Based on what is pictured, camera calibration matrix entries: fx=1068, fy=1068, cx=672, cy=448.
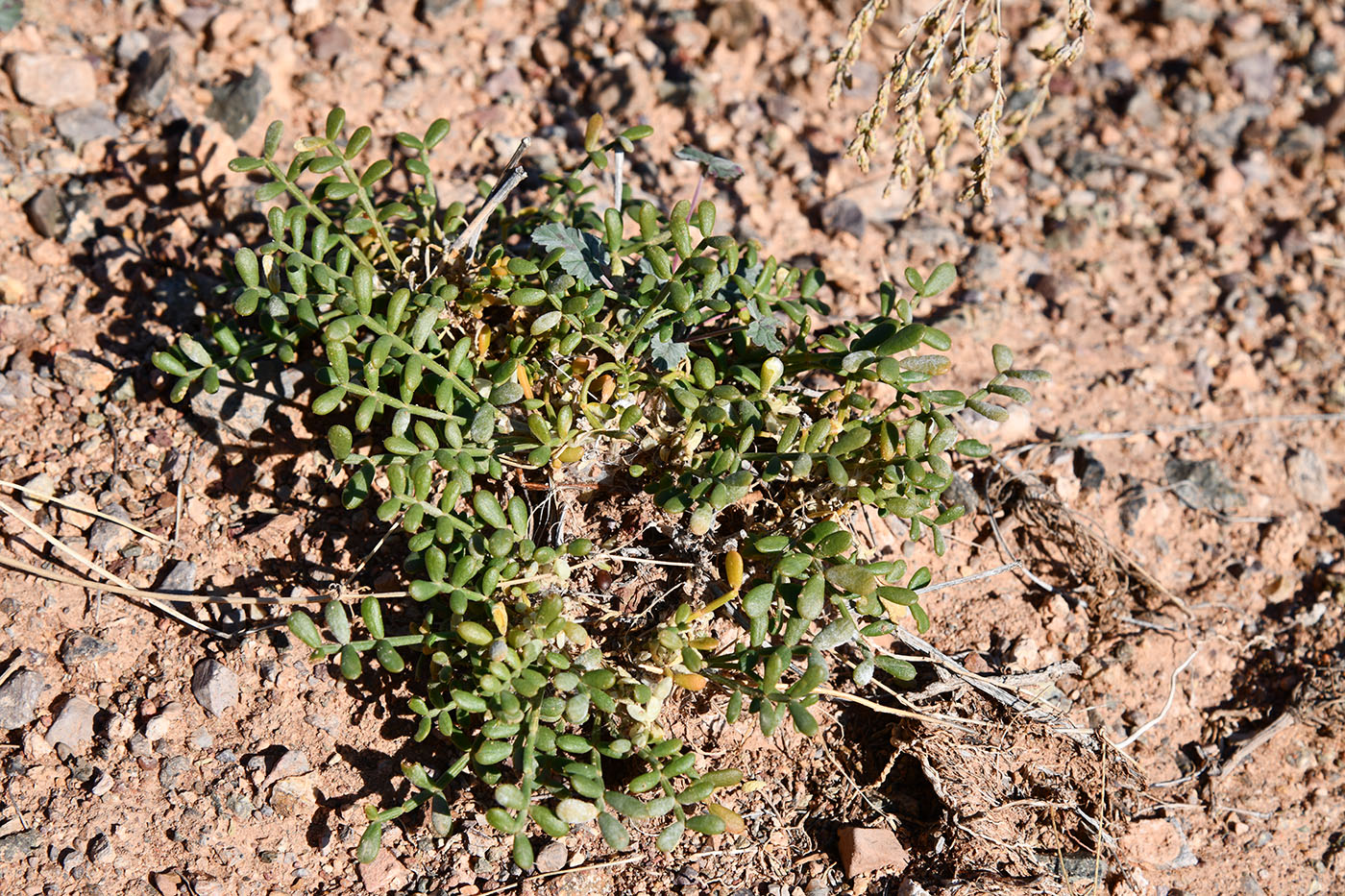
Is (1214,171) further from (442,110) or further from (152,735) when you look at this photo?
(152,735)

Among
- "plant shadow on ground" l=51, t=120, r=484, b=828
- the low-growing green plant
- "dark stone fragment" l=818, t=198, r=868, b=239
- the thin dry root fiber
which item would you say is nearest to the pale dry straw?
the low-growing green plant

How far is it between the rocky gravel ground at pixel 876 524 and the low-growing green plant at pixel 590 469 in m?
0.21

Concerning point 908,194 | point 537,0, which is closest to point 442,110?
point 537,0

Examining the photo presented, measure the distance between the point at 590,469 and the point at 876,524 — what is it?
0.81m

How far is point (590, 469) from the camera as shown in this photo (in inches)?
104

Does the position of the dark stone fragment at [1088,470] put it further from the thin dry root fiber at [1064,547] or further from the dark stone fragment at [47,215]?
the dark stone fragment at [47,215]

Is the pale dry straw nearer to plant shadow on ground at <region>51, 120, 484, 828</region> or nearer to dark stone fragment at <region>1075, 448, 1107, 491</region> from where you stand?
dark stone fragment at <region>1075, 448, 1107, 491</region>

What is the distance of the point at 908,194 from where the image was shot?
3822 millimetres

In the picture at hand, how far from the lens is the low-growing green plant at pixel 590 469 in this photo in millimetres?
2234

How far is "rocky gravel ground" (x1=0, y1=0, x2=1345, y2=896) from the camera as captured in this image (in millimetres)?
2398

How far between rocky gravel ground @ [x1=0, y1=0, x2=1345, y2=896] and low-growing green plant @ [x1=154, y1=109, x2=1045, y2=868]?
211 mm

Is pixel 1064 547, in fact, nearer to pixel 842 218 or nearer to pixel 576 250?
pixel 842 218

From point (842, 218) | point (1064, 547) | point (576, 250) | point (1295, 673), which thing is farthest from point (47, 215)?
point (1295, 673)

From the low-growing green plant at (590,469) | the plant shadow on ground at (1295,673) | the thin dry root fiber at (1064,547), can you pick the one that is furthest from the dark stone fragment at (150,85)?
the plant shadow on ground at (1295,673)
